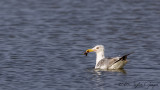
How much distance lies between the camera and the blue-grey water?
14.6 meters

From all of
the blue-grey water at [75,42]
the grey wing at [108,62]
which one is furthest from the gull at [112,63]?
the blue-grey water at [75,42]

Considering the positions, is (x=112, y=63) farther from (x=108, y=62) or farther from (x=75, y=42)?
(x=75, y=42)

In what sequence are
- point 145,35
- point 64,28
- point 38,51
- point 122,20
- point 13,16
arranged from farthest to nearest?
1. point 13,16
2. point 122,20
3. point 64,28
4. point 145,35
5. point 38,51

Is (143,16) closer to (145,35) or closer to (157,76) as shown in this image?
(145,35)

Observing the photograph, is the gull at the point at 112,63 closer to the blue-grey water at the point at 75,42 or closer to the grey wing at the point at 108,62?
the grey wing at the point at 108,62

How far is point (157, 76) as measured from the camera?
1503 centimetres

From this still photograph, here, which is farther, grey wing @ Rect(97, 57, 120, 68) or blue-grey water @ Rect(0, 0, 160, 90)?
grey wing @ Rect(97, 57, 120, 68)

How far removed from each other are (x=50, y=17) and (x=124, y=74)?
13749mm

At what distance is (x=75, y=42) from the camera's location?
70.6 ft

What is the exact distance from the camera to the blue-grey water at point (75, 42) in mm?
14602

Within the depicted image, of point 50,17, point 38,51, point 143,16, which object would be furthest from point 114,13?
point 38,51

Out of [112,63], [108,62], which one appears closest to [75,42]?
[108,62]

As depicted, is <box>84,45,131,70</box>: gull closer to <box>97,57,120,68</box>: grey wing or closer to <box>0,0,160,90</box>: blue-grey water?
<box>97,57,120,68</box>: grey wing

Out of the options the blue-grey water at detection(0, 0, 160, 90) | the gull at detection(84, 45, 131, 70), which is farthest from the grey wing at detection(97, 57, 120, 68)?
the blue-grey water at detection(0, 0, 160, 90)
